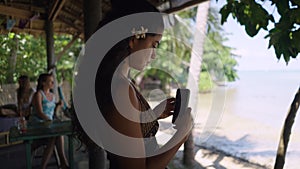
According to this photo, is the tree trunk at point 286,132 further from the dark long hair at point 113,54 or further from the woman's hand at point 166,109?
the dark long hair at point 113,54

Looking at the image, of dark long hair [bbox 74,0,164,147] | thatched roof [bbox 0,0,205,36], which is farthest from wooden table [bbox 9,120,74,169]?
dark long hair [bbox 74,0,164,147]

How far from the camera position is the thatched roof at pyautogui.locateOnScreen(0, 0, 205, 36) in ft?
11.3

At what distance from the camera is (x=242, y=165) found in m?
4.15

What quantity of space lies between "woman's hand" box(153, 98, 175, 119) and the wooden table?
3.95 ft

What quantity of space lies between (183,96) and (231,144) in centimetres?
Answer: 527

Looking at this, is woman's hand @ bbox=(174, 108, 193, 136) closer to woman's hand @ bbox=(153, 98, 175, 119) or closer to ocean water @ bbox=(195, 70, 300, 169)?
woman's hand @ bbox=(153, 98, 175, 119)

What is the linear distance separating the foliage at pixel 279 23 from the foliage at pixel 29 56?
7.90ft

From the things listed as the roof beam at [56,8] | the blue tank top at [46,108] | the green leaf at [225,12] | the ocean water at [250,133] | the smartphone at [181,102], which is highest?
the roof beam at [56,8]

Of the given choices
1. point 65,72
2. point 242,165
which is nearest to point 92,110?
point 242,165

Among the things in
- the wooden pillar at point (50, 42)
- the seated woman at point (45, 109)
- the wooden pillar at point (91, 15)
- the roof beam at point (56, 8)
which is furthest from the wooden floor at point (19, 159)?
the roof beam at point (56, 8)

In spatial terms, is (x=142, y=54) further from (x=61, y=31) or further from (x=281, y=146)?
(x=61, y=31)

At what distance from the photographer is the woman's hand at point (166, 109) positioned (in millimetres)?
1064

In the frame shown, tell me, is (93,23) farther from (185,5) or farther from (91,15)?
(185,5)

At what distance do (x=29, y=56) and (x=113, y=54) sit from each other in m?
4.49
